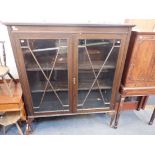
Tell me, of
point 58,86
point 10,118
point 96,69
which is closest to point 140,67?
point 96,69

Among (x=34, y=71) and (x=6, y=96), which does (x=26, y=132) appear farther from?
(x=34, y=71)

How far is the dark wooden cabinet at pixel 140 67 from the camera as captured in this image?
1.48 meters

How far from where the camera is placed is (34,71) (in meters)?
1.64

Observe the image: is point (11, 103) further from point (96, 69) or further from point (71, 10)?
point (71, 10)

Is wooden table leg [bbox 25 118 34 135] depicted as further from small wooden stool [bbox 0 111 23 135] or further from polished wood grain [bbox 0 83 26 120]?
polished wood grain [bbox 0 83 26 120]

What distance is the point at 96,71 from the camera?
5.55 ft

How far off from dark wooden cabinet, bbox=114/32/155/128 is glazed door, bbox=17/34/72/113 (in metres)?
0.62

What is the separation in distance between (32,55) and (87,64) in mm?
570

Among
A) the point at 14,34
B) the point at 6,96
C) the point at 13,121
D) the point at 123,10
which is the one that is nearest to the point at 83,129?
the point at 13,121

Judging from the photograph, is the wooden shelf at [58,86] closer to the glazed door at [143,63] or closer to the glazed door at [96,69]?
the glazed door at [96,69]

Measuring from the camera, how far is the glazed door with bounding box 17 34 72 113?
145 cm
